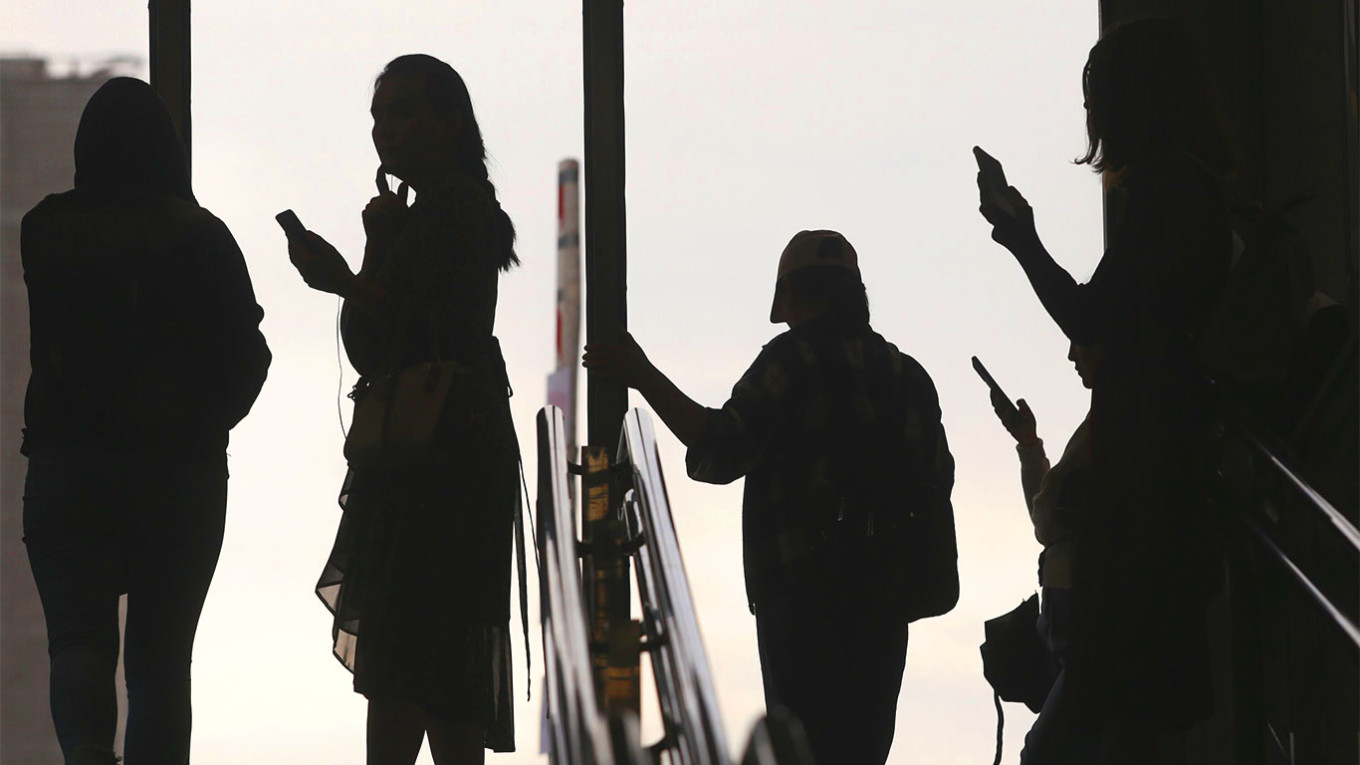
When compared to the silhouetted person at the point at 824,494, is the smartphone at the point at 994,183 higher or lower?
higher

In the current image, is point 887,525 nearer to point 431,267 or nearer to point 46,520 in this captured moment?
point 431,267

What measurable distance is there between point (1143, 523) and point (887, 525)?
3.09ft

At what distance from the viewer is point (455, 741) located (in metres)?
2.69

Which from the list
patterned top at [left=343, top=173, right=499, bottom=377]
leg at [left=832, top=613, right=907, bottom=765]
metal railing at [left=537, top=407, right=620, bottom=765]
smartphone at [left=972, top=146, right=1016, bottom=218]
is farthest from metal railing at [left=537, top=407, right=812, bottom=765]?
smartphone at [left=972, top=146, right=1016, bottom=218]

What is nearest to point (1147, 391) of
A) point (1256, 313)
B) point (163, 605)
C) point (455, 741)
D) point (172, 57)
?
point (1256, 313)

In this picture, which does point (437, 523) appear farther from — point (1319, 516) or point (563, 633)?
point (1319, 516)

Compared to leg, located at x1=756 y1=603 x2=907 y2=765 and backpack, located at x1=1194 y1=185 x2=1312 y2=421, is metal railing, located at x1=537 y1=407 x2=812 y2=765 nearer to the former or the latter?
leg, located at x1=756 y1=603 x2=907 y2=765

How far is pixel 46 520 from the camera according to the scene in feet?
8.67

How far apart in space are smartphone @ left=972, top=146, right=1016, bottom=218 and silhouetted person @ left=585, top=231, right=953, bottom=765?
0.80 m

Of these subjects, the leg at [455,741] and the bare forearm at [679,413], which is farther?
the bare forearm at [679,413]

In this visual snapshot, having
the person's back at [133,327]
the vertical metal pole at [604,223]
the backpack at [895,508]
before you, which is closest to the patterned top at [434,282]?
the person's back at [133,327]

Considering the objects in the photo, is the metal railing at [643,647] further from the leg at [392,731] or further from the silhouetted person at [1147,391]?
the silhouetted person at [1147,391]

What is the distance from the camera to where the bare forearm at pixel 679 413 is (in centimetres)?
320

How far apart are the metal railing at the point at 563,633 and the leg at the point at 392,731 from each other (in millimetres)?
324
